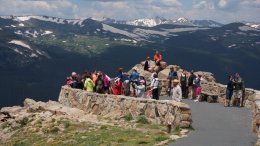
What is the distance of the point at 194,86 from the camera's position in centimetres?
3953

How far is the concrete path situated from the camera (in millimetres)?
20391

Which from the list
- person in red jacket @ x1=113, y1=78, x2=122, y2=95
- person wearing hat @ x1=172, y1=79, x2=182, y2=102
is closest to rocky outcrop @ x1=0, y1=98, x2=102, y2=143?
person in red jacket @ x1=113, y1=78, x2=122, y2=95

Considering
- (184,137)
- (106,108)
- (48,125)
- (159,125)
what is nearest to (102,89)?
(106,108)

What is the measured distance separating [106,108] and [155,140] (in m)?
11.1

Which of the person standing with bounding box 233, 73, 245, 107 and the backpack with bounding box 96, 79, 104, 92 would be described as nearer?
the backpack with bounding box 96, 79, 104, 92

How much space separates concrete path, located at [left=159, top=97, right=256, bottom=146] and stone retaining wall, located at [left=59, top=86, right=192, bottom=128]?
1.11 m

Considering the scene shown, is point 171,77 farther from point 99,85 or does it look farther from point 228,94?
point 99,85

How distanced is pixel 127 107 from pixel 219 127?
22.0ft

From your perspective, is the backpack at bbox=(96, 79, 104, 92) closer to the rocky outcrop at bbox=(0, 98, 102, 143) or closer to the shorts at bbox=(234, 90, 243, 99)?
the rocky outcrop at bbox=(0, 98, 102, 143)

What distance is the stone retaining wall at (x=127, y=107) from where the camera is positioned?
962 inches

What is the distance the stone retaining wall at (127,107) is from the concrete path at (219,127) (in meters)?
1.11

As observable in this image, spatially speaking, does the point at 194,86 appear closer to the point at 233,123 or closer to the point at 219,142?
the point at 233,123

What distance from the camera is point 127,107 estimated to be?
97.9 feet

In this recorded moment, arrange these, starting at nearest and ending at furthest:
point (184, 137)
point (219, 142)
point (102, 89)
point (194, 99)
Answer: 1. point (219, 142)
2. point (184, 137)
3. point (102, 89)
4. point (194, 99)
